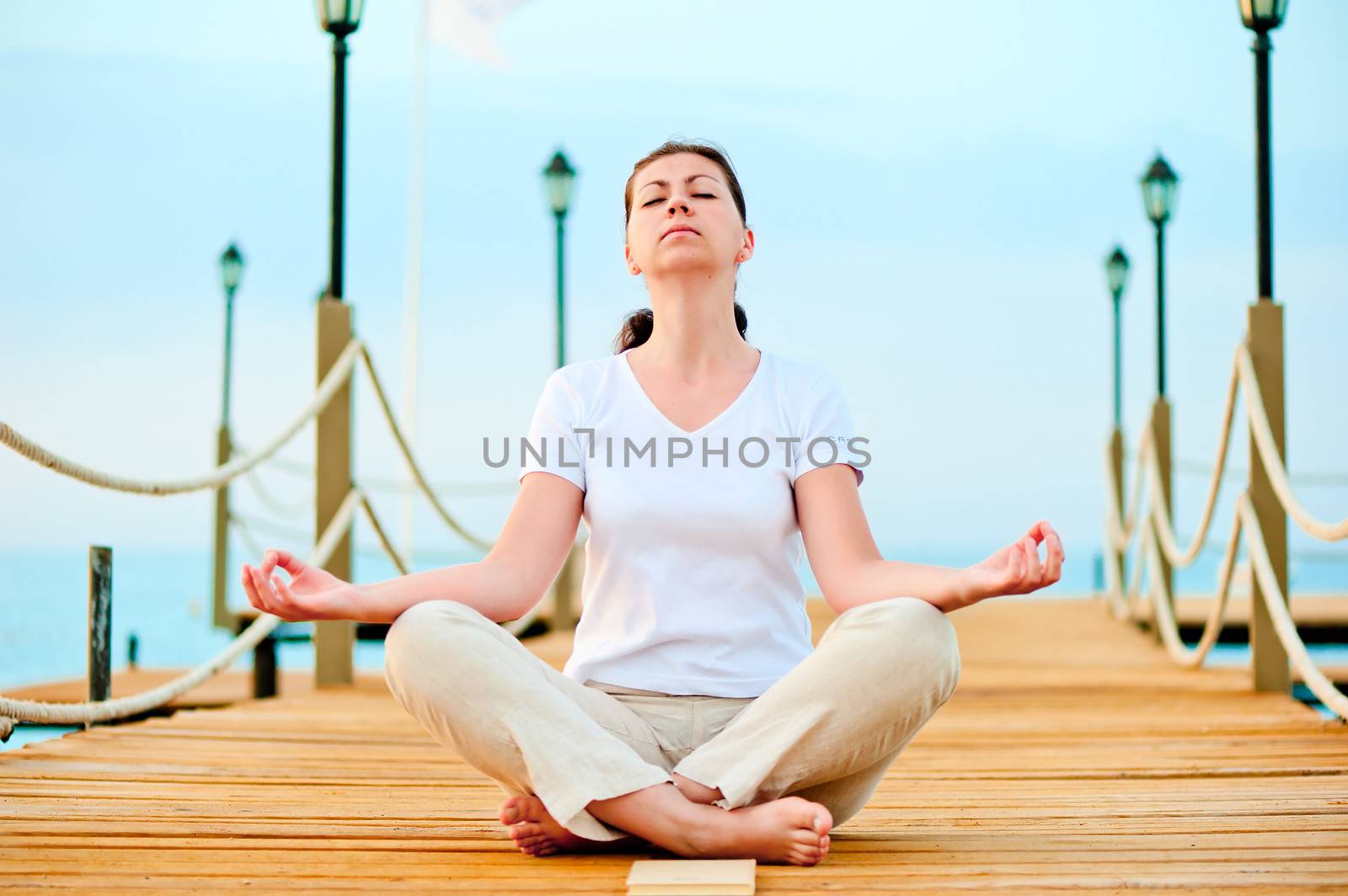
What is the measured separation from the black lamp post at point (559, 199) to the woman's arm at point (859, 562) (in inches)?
322

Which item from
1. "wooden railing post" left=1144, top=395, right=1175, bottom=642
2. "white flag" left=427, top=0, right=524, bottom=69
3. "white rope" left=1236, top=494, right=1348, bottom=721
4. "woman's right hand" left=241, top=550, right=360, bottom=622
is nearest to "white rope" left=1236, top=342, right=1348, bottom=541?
"white rope" left=1236, top=494, right=1348, bottom=721

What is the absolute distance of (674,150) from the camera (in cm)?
303

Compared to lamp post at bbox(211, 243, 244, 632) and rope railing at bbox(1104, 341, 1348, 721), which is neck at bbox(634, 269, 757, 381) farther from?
lamp post at bbox(211, 243, 244, 632)

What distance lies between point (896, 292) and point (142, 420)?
17943 millimetres

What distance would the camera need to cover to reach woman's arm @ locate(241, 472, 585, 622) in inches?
94.6

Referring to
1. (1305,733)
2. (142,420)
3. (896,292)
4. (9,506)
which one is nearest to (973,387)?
(896,292)

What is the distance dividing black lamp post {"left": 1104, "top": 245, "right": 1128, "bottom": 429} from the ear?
10.7 m

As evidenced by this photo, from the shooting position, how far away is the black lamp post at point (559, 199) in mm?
10875

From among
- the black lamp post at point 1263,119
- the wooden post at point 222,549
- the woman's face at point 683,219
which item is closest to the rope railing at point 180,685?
the woman's face at point 683,219

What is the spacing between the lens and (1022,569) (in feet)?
7.38

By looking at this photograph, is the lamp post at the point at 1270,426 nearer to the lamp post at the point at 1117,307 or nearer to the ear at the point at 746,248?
the ear at the point at 746,248

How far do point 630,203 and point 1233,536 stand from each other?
4.06m

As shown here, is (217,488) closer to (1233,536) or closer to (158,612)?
(1233,536)

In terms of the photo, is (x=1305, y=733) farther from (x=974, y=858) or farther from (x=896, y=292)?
(x=896, y=292)
